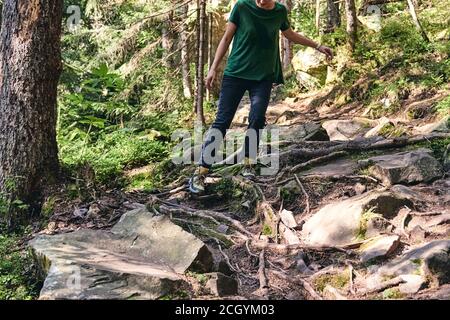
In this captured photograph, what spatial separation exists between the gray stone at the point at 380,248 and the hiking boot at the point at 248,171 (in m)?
2.22

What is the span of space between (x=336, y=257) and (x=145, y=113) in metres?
10.0

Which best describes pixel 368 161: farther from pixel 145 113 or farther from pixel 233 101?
pixel 145 113

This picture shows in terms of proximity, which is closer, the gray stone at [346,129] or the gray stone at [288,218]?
the gray stone at [288,218]

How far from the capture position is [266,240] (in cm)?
464

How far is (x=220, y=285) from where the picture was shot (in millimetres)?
3531

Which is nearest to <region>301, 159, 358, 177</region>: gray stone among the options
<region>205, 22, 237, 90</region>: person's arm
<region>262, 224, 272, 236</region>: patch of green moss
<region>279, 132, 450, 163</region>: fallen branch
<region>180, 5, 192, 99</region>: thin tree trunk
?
<region>279, 132, 450, 163</region>: fallen branch

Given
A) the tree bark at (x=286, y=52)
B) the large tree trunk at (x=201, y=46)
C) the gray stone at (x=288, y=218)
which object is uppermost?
the tree bark at (x=286, y=52)

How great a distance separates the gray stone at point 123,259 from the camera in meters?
3.22

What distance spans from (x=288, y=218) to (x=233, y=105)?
1.53 m

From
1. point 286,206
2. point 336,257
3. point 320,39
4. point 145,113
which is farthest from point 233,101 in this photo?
point 320,39

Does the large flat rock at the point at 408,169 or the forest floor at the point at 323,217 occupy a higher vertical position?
the large flat rock at the point at 408,169

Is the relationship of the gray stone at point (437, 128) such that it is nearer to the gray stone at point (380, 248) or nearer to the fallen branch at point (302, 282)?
the gray stone at point (380, 248)

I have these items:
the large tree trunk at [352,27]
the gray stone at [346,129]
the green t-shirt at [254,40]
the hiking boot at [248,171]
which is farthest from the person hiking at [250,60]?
the large tree trunk at [352,27]

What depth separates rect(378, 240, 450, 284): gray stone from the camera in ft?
10.9
